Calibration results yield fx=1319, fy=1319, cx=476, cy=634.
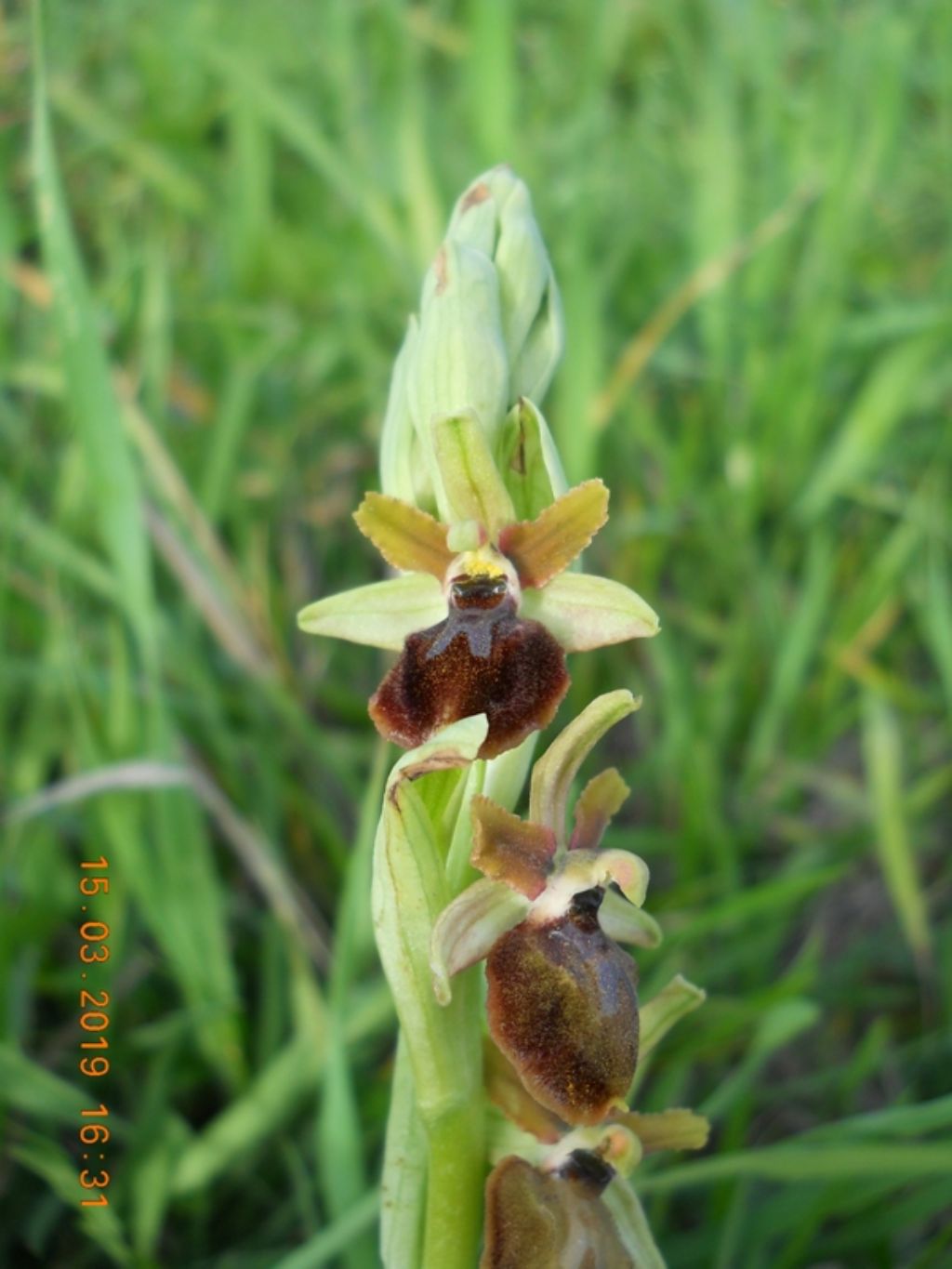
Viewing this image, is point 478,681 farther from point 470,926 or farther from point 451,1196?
point 451,1196

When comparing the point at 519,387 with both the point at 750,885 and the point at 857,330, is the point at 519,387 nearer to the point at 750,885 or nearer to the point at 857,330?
the point at 750,885

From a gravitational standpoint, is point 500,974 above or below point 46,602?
below

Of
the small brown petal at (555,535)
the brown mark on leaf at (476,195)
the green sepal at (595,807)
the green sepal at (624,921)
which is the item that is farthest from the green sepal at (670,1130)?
the brown mark on leaf at (476,195)

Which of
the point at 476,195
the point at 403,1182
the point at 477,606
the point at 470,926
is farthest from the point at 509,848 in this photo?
the point at 476,195

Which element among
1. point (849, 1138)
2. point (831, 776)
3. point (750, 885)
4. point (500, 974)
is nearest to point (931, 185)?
point (831, 776)

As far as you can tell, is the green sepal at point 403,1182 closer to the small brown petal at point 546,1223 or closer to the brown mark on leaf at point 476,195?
the small brown petal at point 546,1223

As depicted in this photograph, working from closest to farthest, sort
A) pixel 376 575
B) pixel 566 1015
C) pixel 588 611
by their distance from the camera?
pixel 566 1015 → pixel 588 611 → pixel 376 575
